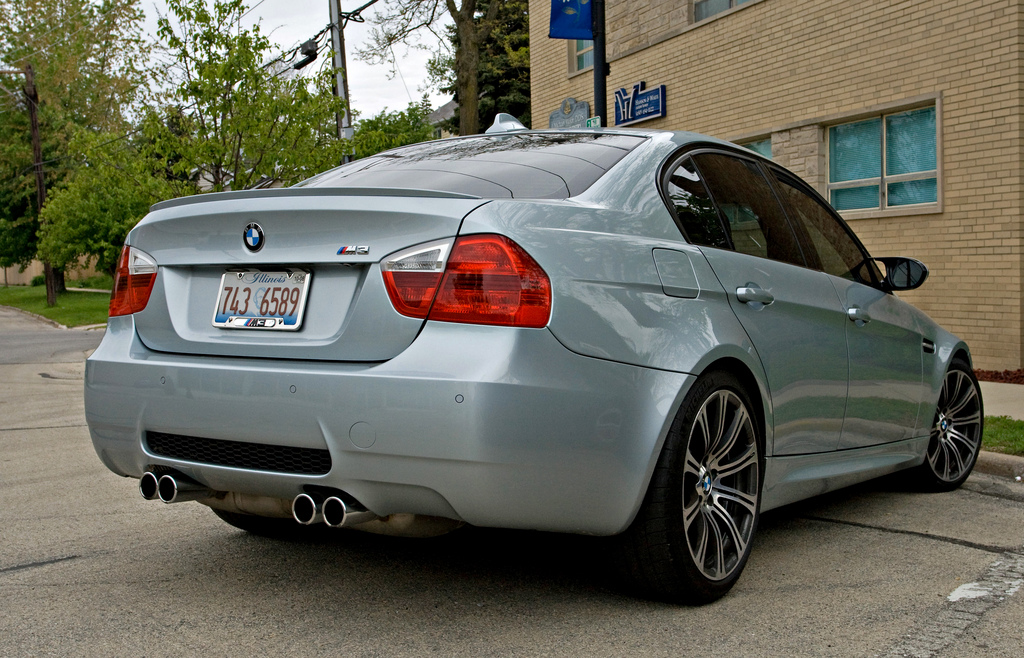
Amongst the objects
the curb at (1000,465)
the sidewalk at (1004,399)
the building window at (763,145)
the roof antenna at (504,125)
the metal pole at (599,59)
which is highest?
the metal pole at (599,59)

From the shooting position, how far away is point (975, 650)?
3.04 m

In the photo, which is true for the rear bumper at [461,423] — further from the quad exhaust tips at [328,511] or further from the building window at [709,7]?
the building window at [709,7]

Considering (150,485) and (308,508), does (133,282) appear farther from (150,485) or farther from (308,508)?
(308,508)

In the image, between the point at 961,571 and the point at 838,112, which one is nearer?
the point at 961,571

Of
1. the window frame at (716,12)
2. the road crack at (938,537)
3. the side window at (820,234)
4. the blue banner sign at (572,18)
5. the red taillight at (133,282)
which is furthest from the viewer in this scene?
the window frame at (716,12)

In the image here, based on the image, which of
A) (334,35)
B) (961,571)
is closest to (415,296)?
(961,571)

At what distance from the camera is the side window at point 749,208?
4027 millimetres

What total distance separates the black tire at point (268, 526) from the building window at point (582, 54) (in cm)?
1443

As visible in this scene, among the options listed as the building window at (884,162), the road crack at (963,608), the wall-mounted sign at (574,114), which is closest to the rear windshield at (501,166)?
the road crack at (963,608)

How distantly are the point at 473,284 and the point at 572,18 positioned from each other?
8.26 meters

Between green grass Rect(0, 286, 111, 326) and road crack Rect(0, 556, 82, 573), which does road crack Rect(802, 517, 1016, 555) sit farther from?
green grass Rect(0, 286, 111, 326)

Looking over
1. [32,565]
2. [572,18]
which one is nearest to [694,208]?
[32,565]

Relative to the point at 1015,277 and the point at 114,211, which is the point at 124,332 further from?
the point at 114,211

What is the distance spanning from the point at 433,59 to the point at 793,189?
23.6 m
